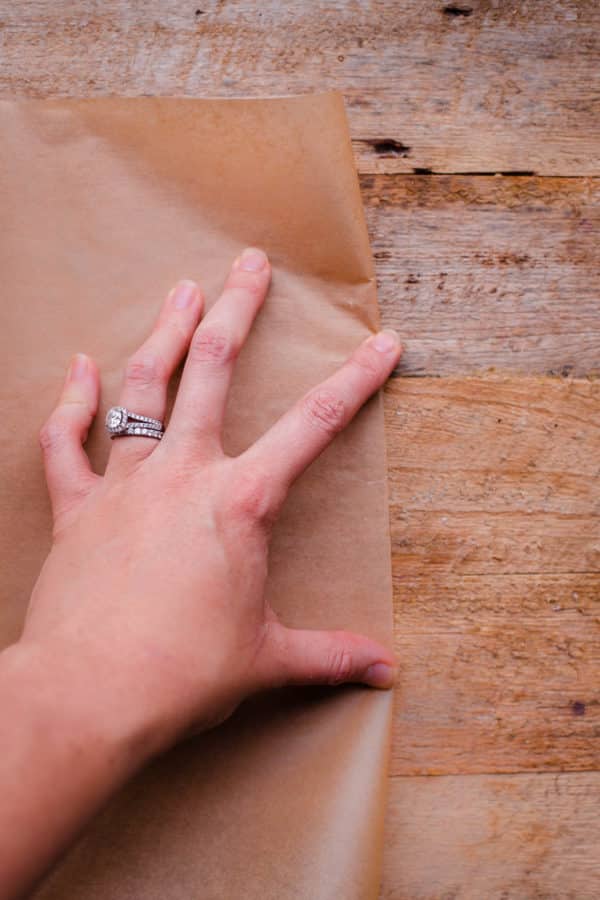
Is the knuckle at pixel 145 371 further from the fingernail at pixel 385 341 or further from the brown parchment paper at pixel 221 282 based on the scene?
the fingernail at pixel 385 341

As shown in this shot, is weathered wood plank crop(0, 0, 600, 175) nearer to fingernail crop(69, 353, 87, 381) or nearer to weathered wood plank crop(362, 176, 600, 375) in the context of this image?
weathered wood plank crop(362, 176, 600, 375)

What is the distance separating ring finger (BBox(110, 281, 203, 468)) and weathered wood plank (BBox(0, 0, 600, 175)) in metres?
0.23

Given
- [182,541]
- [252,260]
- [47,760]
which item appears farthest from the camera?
[252,260]

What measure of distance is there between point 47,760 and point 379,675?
31cm

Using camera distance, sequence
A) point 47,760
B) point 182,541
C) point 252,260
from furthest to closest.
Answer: point 252,260 → point 182,541 → point 47,760

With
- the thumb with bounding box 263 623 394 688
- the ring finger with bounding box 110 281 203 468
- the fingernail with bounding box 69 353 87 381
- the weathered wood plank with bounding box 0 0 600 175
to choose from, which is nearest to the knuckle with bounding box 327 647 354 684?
the thumb with bounding box 263 623 394 688

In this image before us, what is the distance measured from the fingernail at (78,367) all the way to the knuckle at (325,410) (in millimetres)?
214

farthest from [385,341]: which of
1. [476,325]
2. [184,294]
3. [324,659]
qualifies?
[324,659]

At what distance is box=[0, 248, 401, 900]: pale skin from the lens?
1.53ft

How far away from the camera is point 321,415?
613mm

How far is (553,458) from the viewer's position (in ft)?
2.26

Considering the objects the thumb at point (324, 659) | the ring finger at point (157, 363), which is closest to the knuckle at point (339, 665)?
the thumb at point (324, 659)

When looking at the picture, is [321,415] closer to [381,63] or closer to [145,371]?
[145,371]

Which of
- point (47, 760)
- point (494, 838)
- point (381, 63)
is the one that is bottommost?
point (494, 838)
